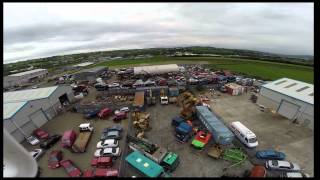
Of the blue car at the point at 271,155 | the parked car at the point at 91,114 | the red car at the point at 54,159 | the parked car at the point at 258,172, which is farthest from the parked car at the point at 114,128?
the blue car at the point at 271,155

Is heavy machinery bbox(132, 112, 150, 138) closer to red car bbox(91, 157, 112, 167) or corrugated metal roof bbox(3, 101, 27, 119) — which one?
red car bbox(91, 157, 112, 167)

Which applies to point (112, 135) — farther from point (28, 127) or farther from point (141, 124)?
point (28, 127)

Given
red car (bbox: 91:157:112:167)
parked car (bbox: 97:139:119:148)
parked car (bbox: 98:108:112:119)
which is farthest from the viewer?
parked car (bbox: 98:108:112:119)

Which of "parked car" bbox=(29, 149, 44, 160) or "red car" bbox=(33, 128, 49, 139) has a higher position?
"red car" bbox=(33, 128, 49, 139)

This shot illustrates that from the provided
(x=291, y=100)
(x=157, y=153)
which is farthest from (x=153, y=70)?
(x=157, y=153)

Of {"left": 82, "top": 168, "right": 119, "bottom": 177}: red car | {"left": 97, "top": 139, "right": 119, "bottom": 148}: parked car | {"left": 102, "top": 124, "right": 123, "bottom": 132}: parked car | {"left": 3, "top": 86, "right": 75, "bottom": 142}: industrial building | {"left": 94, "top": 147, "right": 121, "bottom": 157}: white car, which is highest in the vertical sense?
{"left": 3, "top": 86, "right": 75, "bottom": 142}: industrial building

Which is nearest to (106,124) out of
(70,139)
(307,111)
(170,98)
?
(70,139)

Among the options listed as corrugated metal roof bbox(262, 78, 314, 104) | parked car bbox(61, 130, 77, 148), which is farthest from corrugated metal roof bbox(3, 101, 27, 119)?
corrugated metal roof bbox(262, 78, 314, 104)

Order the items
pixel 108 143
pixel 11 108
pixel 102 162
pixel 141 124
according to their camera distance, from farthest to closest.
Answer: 1. pixel 11 108
2. pixel 141 124
3. pixel 108 143
4. pixel 102 162

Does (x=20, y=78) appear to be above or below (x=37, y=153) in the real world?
above
